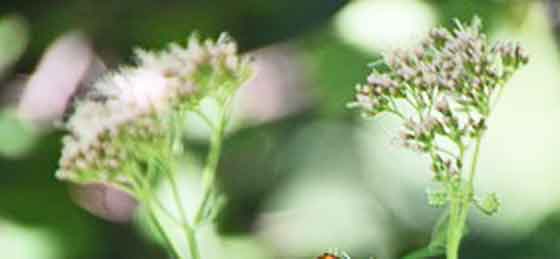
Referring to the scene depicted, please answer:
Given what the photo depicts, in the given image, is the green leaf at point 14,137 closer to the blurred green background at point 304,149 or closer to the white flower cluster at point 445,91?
the blurred green background at point 304,149

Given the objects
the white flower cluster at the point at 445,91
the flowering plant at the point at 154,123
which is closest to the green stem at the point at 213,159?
the flowering plant at the point at 154,123

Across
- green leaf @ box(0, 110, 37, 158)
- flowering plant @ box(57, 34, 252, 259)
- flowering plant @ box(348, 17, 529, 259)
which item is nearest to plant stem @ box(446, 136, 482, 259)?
flowering plant @ box(348, 17, 529, 259)

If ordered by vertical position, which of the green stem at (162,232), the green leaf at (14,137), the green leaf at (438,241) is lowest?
the green leaf at (438,241)

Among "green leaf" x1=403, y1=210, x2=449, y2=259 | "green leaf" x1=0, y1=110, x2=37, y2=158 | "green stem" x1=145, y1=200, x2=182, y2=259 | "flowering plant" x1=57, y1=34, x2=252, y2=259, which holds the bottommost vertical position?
"green leaf" x1=403, y1=210, x2=449, y2=259

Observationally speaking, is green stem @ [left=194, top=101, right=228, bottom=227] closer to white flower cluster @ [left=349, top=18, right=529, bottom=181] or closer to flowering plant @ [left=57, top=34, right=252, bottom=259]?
flowering plant @ [left=57, top=34, right=252, bottom=259]

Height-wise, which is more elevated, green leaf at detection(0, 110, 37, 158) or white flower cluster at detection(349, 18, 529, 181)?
green leaf at detection(0, 110, 37, 158)

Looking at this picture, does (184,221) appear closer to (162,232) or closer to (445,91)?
(162,232)

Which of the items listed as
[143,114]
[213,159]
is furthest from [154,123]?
[213,159]

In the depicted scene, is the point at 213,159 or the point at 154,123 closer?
the point at 154,123
